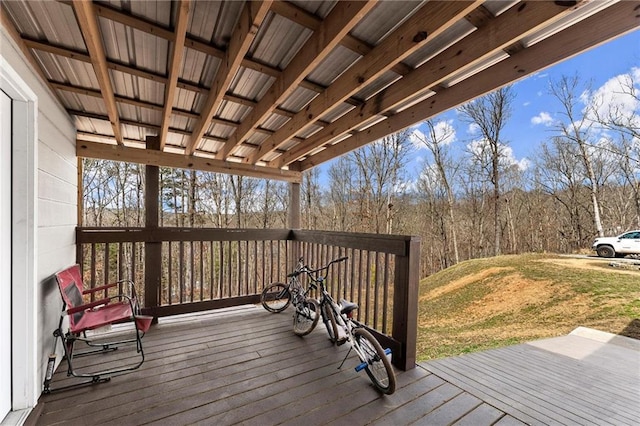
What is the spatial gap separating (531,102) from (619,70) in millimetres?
4964

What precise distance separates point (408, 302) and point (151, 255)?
3260 mm

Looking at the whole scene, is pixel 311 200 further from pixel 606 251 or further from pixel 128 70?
pixel 606 251

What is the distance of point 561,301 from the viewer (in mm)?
6152

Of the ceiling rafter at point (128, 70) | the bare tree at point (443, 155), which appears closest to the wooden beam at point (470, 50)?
the ceiling rafter at point (128, 70)

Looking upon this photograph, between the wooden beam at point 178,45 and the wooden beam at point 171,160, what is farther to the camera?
the wooden beam at point 171,160

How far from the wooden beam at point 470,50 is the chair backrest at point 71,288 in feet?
10.5

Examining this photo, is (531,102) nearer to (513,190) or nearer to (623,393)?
(513,190)

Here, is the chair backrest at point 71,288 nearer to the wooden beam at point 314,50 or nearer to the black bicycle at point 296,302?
the black bicycle at point 296,302

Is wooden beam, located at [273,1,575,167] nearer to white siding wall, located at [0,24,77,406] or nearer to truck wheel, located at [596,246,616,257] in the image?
white siding wall, located at [0,24,77,406]

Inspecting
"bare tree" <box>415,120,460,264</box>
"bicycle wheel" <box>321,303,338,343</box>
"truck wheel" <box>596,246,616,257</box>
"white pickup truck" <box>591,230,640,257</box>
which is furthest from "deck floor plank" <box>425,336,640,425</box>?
"bare tree" <box>415,120,460,264</box>

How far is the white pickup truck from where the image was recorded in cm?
953

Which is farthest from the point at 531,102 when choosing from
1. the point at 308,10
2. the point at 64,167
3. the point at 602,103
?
the point at 64,167

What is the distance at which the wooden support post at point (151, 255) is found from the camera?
344 centimetres

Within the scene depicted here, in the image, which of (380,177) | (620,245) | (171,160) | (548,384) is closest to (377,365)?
(548,384)
